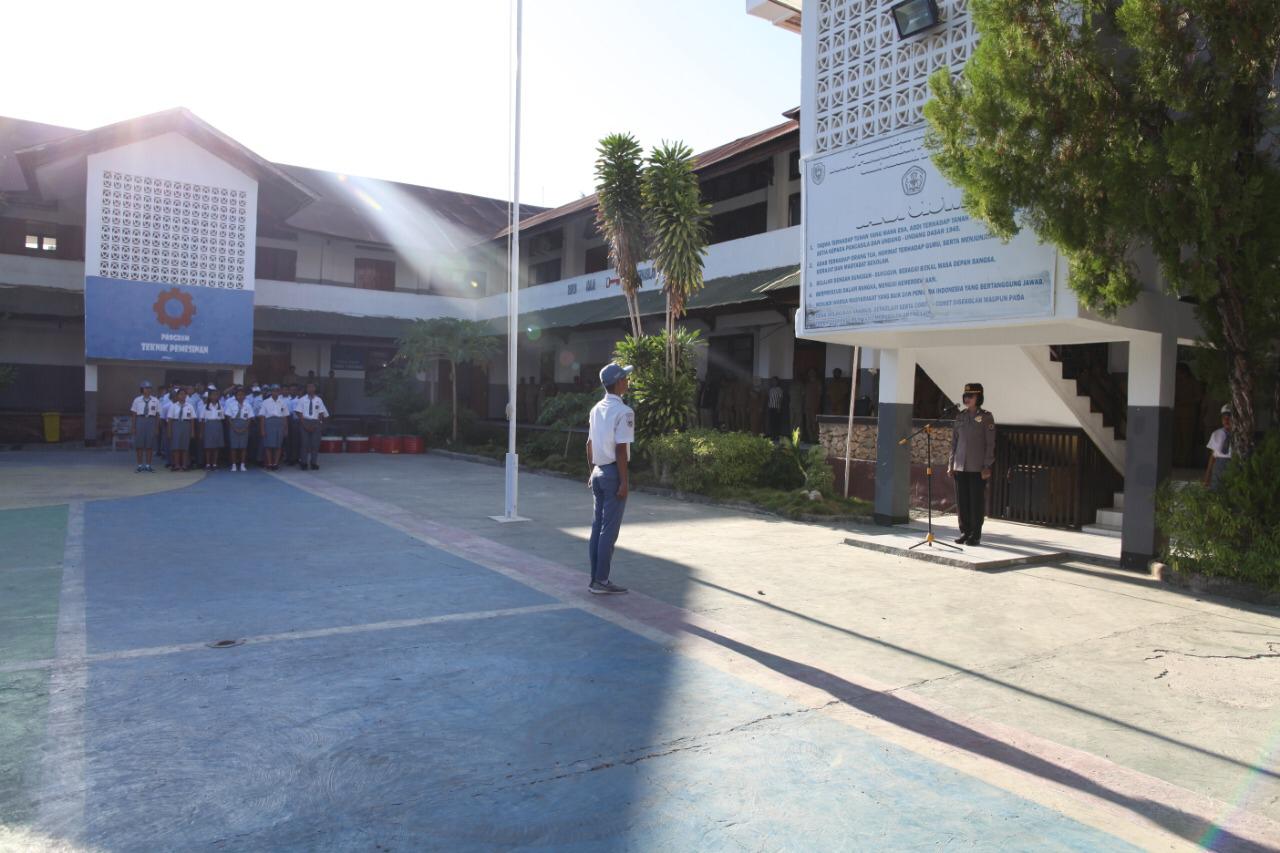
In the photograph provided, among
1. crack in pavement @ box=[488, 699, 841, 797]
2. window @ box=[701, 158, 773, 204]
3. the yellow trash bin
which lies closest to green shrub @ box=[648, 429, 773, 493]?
window @ box=[701, 158, 773, 204]

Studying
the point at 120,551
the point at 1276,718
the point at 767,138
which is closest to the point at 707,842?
the point at 1276,718

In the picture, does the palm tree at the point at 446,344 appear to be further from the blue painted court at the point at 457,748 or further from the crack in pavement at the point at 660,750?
the crack in pavement at the point at 660,750

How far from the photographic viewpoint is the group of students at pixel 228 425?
16.5m

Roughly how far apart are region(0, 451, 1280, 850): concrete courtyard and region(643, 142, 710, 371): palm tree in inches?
299

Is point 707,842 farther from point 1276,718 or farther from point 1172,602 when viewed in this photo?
point 1172,602

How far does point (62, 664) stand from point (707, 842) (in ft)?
12.4

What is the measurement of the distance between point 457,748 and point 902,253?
7.68m

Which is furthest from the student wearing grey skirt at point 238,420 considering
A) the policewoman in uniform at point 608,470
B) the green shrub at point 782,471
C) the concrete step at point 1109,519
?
the concrete step at point 1109,519

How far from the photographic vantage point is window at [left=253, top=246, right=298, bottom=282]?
27859mm

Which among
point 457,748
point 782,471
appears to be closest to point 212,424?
point 782,471

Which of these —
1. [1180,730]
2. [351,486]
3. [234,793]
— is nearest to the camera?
[234,793]

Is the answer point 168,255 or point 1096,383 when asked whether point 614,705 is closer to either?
point 1096,383

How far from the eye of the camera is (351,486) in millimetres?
14664

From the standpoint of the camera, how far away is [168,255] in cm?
2147
